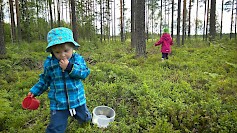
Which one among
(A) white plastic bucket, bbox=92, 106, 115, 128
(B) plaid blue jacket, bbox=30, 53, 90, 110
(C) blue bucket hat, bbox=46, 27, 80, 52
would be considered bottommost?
(A) white plastic bucket, bbox=92, 106, 115, 128

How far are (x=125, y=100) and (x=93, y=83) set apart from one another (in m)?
1.77

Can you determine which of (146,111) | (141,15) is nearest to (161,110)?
(146,111)

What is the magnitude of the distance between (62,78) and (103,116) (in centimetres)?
150

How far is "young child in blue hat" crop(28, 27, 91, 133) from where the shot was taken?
110 inches

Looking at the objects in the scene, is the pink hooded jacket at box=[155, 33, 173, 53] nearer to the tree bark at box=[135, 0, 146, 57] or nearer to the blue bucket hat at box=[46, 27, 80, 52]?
the tree bark at box=[135, 0, 146, 57]

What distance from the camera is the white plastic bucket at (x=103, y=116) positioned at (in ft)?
12.4

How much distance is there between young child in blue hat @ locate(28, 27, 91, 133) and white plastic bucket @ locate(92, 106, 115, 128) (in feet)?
2.34

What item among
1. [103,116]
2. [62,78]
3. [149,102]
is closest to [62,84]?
[62,78]

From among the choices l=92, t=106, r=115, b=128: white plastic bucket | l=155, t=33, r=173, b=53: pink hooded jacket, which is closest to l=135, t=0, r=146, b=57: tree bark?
l=155, t=33, r=173, b=53: pink hooded jacket

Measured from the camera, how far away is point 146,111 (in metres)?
4.14

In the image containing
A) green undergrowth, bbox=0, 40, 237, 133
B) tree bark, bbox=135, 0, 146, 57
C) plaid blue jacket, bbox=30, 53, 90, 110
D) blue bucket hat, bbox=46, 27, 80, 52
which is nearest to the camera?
blue bucket hat, bbox=46, 27, 80, 52

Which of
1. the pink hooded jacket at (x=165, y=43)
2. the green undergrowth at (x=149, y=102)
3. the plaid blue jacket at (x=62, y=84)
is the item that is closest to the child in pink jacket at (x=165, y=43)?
the pink hooded jacket at (x=165, y=43)

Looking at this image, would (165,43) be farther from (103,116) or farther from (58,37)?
(58,37)

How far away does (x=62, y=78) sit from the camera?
9.77 ft
